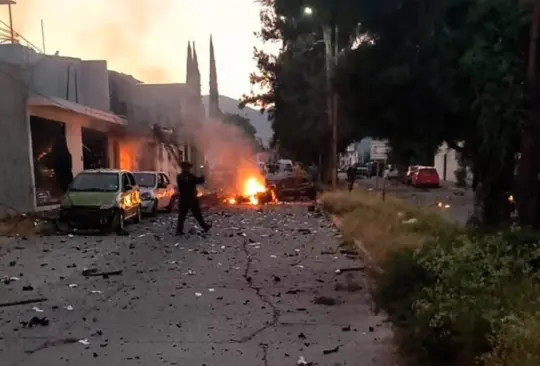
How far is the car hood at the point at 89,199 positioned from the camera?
52.7 ft

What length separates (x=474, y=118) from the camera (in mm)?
8102

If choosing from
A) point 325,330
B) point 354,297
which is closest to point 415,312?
point 325,330

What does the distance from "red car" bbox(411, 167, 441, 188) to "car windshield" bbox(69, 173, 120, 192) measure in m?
31.1

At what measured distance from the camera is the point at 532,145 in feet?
23.9

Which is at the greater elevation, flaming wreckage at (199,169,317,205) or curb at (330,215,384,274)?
curb at (330,215,384,274)

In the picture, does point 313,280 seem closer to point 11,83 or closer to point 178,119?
point 11,83

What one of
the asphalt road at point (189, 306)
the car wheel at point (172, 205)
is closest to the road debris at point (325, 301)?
the asphalt road at point (189, 306)

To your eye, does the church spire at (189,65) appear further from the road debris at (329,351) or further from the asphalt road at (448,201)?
the road debris at (329,351)

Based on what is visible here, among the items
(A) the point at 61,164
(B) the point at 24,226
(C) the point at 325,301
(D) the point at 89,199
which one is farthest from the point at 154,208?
(C) the point at 325,301

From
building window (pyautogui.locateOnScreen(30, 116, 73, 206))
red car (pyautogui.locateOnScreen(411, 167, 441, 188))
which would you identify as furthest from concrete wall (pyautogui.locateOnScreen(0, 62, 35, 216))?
red car (pyautogui.locateOnScreen(411, 167, 441, 188))

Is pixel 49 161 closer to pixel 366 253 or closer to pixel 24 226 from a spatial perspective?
pixel 24 226

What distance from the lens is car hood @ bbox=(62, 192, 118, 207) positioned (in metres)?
16.1

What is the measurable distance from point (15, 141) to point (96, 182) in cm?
409

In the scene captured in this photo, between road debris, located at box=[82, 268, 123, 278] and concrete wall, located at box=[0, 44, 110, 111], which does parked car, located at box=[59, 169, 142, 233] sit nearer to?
road debris, located at box=[82, 268, 123, 278]
